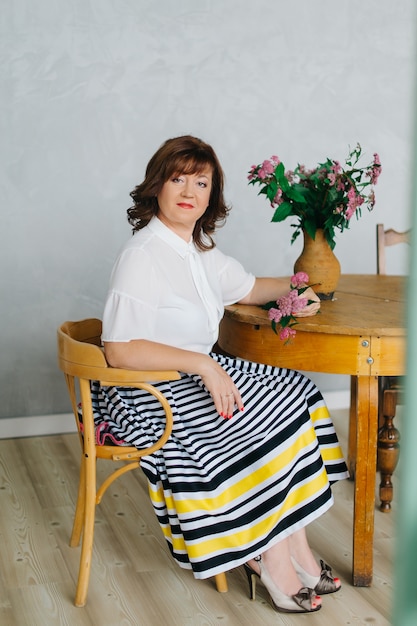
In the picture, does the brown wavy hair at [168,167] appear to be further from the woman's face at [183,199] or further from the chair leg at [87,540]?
the chair leg at [87,540]

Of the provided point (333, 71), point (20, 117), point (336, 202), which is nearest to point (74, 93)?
point (20, 117)

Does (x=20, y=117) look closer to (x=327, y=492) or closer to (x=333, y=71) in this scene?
(x=333, y=71)

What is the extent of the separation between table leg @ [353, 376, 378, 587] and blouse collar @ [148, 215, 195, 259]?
0.60m

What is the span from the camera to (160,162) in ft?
7.20

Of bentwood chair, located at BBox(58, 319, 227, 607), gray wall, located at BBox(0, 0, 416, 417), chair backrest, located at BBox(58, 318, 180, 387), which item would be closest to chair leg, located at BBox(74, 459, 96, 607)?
bentwood chair, located at BBox(58, 319, 227, 607)

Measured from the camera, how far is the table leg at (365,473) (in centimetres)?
215

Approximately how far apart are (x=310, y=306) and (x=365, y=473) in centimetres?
48

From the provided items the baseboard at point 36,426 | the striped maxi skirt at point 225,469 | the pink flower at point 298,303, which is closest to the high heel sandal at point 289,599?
the striped maxi skirt at point 225,469

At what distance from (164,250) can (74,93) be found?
134cm

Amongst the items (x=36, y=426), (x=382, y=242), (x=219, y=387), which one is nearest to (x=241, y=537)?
(x=219, y=387)

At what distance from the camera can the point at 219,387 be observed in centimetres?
206

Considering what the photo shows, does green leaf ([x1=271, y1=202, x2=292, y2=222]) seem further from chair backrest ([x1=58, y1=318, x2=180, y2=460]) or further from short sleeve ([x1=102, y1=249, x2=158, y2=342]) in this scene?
chair backrest ([x1=58, y1=318, x2=180, y2=460])

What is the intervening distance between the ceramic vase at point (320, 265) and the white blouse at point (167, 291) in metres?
0.21

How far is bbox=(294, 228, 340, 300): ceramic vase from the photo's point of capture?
7.98 ft
